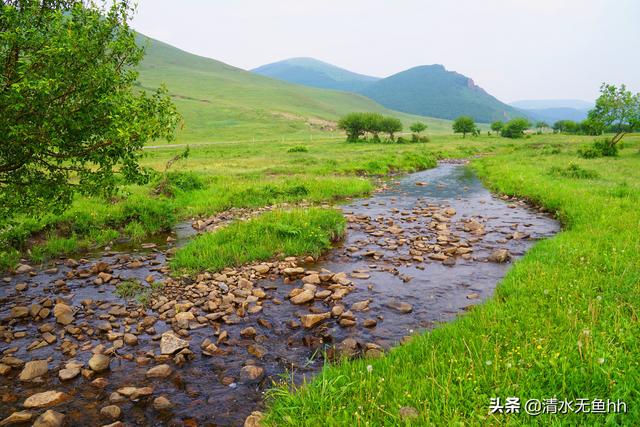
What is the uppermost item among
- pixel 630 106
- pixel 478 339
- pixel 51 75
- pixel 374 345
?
pixel 630 106

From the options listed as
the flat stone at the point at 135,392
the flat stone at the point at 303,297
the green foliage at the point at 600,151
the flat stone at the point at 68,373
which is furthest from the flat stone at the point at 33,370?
the green foliage at the point at 600,151

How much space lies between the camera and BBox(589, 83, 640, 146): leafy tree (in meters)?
46.6

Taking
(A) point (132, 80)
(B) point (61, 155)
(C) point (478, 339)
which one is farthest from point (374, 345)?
(A) point (132, 80)

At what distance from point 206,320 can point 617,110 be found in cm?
5821

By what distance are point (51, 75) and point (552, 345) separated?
9.35 m

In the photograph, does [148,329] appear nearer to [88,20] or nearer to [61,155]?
[61,155]

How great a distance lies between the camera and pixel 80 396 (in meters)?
6.09

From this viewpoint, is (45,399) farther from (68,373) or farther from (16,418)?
(68,373)

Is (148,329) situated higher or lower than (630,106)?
lower

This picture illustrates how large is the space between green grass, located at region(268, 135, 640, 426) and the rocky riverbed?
91 centimetres

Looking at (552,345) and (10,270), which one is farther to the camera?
(10,270)

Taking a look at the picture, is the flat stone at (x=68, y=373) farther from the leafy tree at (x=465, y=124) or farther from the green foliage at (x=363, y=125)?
the leafy tree at (x=465, y=124)

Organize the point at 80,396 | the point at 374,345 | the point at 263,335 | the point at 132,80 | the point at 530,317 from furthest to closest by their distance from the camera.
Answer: the point at 132,80 < the point at 263,335 < the point at 374,345 < the point at 530,317 < the point at 80,396

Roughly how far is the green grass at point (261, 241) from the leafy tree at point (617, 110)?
46512 mm
